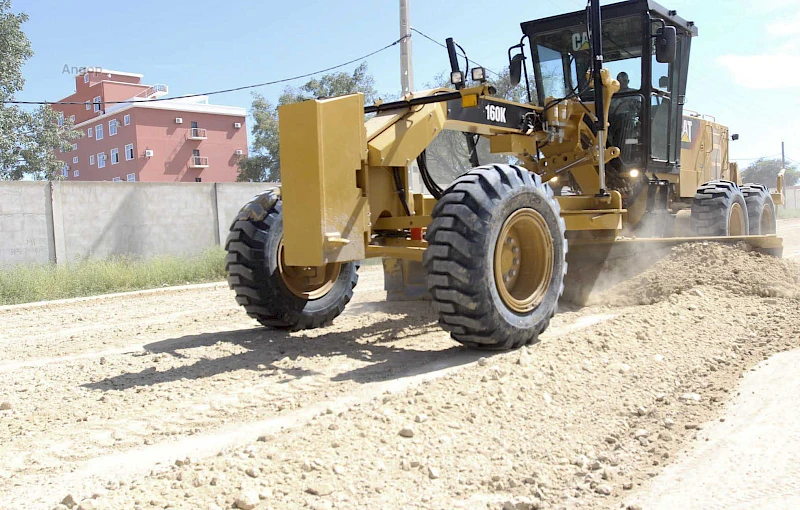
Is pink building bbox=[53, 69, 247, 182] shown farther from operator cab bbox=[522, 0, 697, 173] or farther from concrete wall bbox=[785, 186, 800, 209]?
operator cab bbox=[522, 0, 697, 173]

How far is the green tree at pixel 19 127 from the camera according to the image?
23172 millimetres

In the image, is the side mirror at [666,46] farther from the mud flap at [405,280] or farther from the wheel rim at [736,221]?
the mud flap at [405,280]

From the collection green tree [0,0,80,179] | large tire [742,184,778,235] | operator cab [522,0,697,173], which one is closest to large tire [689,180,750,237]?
operator cab [522,0,697,173]

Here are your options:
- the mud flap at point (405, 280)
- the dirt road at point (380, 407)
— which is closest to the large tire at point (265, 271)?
the dirt road at point (380, 407)

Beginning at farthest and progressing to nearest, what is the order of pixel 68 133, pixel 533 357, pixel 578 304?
pixel 68 133
pixel 578 304
pixel 533 357

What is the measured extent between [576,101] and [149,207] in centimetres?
1026

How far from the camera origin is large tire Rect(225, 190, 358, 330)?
5.85 m

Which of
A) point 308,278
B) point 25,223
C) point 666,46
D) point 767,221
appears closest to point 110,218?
point 25,223

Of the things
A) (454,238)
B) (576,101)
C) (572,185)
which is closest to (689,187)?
(572,185)

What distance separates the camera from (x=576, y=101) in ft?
24.3

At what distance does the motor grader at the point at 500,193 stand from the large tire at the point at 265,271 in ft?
0.05

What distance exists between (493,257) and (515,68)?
4250mm

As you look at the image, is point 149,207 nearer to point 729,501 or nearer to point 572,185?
point 572,185

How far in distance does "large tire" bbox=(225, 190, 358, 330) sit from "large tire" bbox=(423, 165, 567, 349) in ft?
5.68
